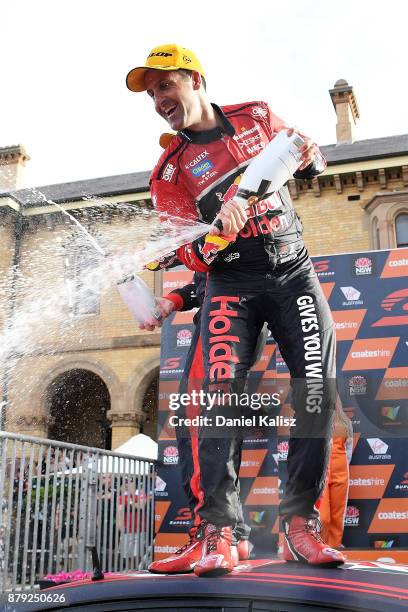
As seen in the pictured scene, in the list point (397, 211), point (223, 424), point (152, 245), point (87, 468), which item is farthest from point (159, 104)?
point (397, 211)

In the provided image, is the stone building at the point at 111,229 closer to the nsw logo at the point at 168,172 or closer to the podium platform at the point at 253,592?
the nsw logo at the point at 168,172

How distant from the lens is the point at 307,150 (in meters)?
3.05

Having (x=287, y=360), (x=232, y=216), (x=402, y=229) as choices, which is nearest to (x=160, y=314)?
(x=287, y=360)

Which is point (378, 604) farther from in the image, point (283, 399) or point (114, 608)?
point (283, 399)

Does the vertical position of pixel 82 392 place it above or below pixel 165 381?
above

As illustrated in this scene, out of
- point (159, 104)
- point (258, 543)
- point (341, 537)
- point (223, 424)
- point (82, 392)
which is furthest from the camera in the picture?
point (82, 392)

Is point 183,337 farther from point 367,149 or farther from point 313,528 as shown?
point 367,149

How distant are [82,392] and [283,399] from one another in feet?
70.8

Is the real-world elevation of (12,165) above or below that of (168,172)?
above

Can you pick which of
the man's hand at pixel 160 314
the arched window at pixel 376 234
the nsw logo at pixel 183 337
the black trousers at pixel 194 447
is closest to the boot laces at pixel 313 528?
the black trousers at pixel 194 447

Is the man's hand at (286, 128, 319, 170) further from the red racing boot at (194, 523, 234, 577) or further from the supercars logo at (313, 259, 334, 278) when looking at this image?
the supercars logo at (313, 259, 334, 278)

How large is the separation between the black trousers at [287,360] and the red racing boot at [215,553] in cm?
4

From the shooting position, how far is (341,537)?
245 inches

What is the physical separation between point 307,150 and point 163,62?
0.72 m
